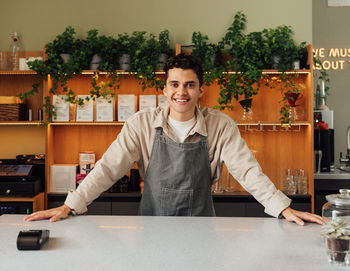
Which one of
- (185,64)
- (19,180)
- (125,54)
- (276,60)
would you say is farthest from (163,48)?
(19,180)

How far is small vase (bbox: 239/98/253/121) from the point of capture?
364cm

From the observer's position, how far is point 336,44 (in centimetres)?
516

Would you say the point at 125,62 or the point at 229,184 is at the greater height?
the point at 125,62

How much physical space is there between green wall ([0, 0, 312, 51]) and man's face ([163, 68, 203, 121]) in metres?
1.84

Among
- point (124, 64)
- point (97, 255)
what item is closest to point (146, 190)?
point (97, 255)

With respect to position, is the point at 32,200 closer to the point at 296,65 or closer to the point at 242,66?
the point at 242,66

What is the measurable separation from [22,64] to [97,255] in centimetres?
307

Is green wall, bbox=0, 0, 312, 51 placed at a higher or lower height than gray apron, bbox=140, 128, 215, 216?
higher

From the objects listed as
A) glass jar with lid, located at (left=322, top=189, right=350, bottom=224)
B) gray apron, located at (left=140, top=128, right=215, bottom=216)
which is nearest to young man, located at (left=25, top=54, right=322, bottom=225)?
gray apron, located at (left=140, top=128, right=215, bottom=216)

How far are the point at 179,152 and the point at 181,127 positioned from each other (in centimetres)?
15

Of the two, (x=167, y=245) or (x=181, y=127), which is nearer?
(x=167, y=245)

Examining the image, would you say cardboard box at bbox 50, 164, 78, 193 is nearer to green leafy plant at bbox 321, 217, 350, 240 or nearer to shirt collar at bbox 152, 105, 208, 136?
shirt collar at bbox 152, 105, 208, 136

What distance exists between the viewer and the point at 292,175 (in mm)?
3668

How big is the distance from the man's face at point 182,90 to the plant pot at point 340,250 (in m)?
1.12
